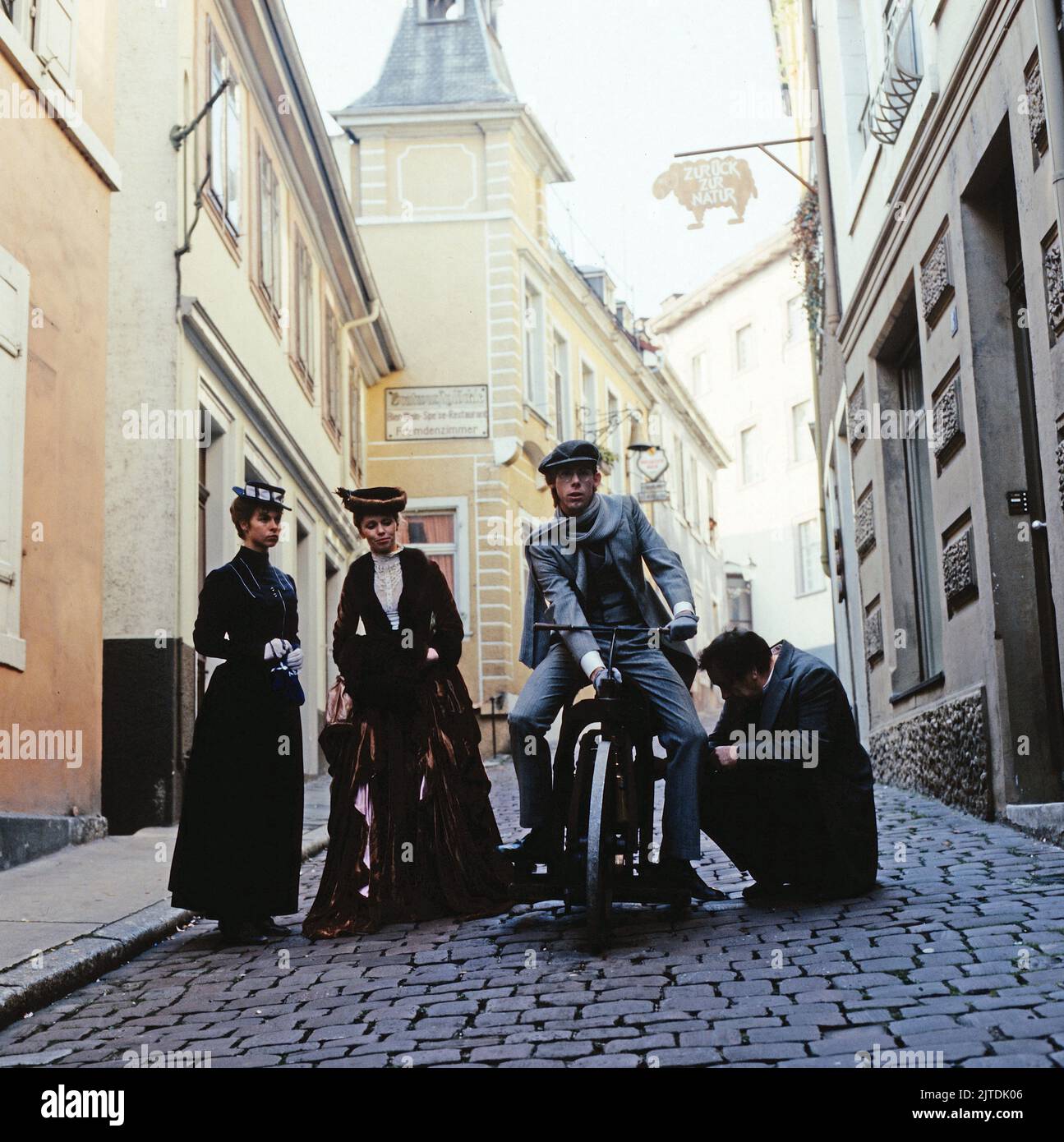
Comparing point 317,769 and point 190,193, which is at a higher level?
point 190,193

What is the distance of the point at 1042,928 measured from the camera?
16.9ft

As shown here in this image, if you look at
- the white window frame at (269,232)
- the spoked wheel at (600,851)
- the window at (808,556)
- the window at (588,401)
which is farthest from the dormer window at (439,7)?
the spoked wheel at (600,851)

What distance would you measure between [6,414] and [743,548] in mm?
38840

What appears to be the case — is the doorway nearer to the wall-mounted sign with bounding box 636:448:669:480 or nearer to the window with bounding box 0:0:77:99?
the window with bounding box 0:0:77:99

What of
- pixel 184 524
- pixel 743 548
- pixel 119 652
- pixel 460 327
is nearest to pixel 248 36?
pixel 184 524

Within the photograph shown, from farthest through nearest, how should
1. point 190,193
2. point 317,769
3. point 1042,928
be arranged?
point 317,769
point 190,193
point 1042,928

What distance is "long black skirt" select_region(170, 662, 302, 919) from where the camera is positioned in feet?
20.9

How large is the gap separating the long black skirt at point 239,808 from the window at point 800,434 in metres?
37.3

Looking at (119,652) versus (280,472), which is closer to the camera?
(119,652)

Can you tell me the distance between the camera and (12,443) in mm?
8828

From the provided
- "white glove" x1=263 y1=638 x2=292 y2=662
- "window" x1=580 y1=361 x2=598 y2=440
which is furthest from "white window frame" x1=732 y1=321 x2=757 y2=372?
"white glove" x1=263 y1=638 x2=292 y2=662

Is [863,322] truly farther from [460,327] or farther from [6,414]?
[460,327]

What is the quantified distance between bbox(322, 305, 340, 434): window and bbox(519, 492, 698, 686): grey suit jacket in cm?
1364

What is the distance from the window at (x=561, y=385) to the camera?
2797 cm
